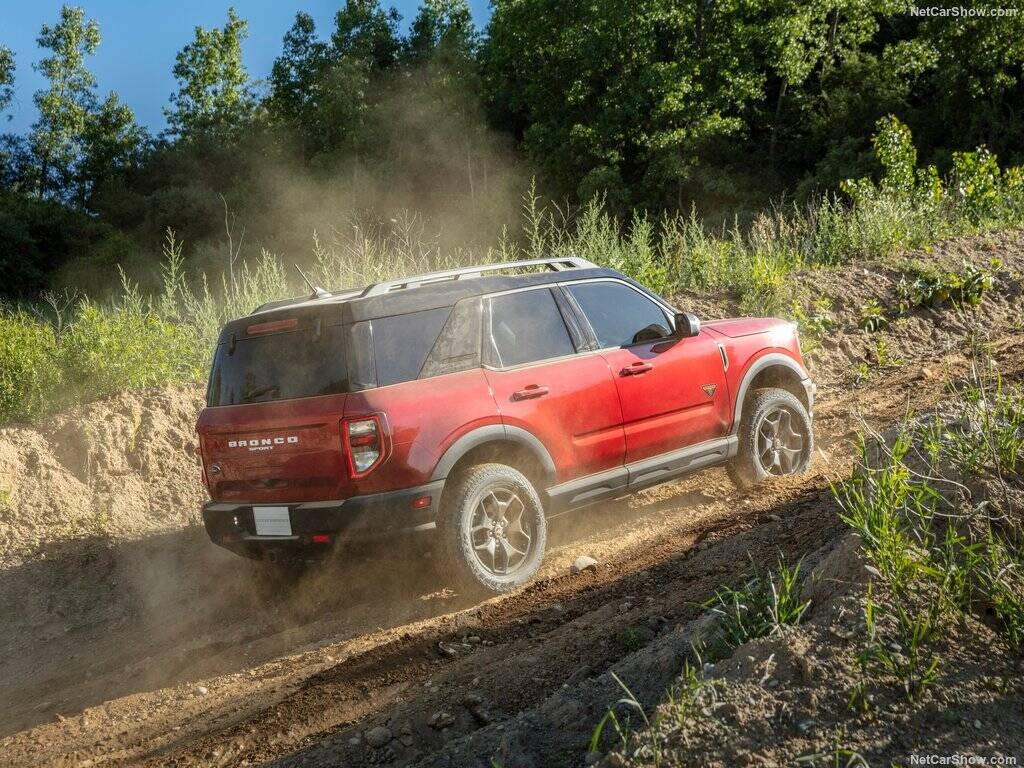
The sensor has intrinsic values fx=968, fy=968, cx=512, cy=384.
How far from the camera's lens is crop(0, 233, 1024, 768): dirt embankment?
408cm

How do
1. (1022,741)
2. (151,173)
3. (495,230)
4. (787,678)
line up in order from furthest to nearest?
(151,173) → (495,230) → (787,678) → (1022,741)

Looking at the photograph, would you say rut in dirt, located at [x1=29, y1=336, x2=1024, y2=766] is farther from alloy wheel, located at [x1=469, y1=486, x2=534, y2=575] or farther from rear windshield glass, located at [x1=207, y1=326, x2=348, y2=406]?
rear windshield glass, located at [x1=207, y1=326, x2=348, y2=406]

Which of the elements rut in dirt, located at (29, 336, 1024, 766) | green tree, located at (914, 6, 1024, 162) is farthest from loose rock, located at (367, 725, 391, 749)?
green tree, located at (914, 6, 1024, 162)

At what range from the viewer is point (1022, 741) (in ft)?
9.73

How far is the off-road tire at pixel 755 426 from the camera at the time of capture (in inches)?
293

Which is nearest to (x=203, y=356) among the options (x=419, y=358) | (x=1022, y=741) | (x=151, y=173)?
(x=419, y=358)

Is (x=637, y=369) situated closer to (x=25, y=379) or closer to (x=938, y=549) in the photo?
(x=938, y=549)

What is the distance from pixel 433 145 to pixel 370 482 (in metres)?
41.3

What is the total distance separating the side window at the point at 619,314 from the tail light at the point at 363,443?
1.95 meters

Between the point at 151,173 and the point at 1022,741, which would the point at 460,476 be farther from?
the point at 151,173

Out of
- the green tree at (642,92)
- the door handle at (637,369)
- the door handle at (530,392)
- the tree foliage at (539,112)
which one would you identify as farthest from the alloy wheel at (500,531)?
the green tree at (642,92)

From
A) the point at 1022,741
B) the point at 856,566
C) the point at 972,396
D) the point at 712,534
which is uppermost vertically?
the point at 972,396

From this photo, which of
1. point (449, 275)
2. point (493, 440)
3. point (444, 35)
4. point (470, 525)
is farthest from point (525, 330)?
point (444, 35)

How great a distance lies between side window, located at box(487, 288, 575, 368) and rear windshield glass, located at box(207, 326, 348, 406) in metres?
1.03
